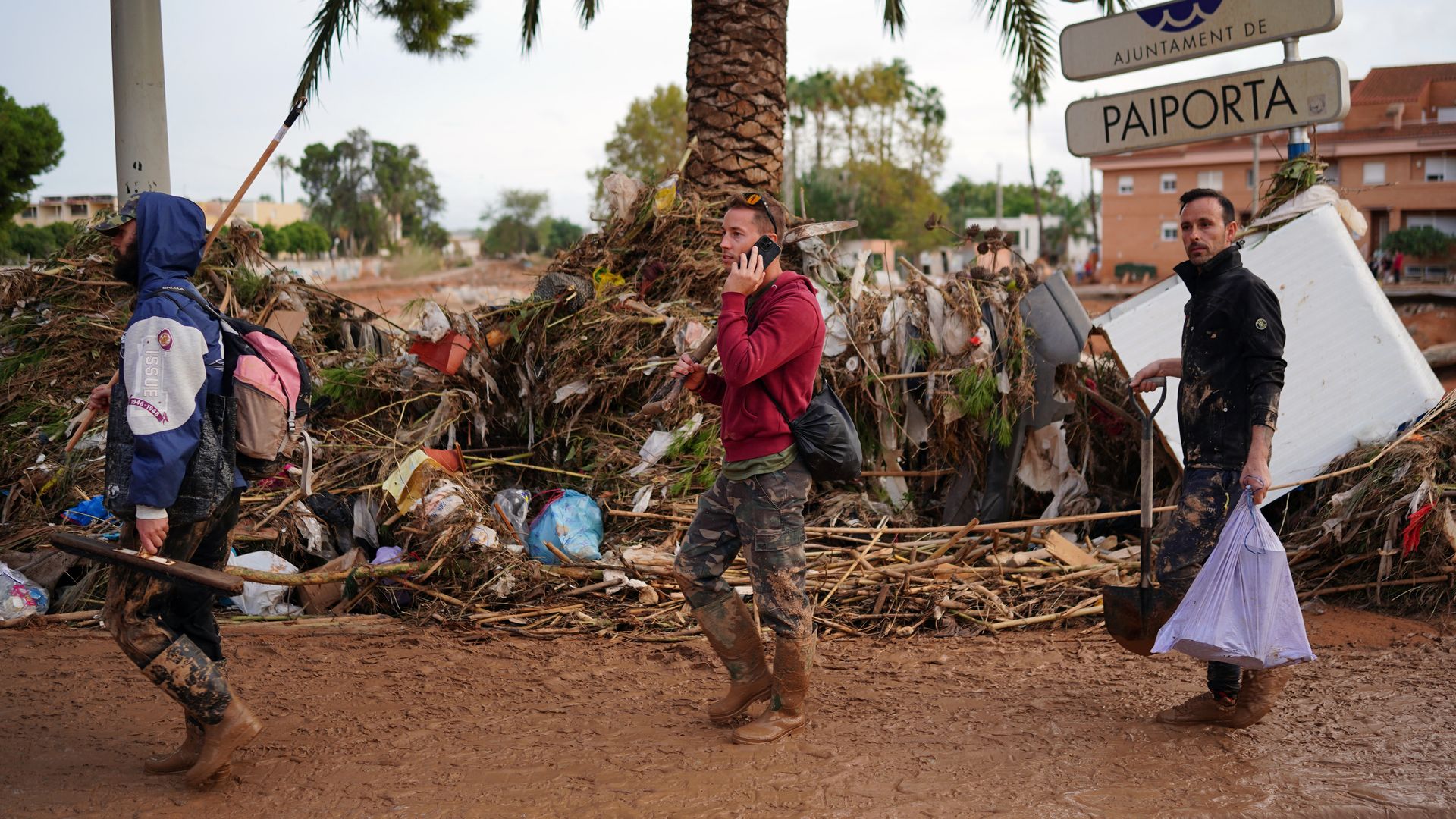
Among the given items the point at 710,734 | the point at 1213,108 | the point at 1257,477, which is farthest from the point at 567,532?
the point at 1213,108

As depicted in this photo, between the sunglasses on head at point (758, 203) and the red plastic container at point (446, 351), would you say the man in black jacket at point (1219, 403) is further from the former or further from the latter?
the red plastic container at point (446, 351)

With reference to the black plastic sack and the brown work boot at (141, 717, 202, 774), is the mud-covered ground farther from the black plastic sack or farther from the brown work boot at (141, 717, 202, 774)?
the black plastic sack

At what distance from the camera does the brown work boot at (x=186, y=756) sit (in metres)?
3.69

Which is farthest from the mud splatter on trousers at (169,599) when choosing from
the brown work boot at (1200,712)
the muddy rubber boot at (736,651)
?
the brown work boot at (1200,712)

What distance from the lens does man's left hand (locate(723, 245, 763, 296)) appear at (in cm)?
360

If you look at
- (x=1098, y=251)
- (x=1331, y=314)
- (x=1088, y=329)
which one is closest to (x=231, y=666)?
(x=1088, y=329)

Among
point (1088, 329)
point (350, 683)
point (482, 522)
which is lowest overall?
point (350, 683)

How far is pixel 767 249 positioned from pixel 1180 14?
12.4 ft

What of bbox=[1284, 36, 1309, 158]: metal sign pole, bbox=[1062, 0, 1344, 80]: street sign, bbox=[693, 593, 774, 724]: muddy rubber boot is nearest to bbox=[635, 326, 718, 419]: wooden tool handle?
bbox=[693, 593, 774, 724]: muddy rubber boot

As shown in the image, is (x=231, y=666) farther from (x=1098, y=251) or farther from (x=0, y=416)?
(x=1098, y=251)

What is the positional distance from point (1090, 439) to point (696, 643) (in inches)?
121

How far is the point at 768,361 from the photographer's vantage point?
3568mm

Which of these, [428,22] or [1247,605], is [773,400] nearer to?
[1247,605]

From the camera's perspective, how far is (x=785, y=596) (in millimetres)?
3779
